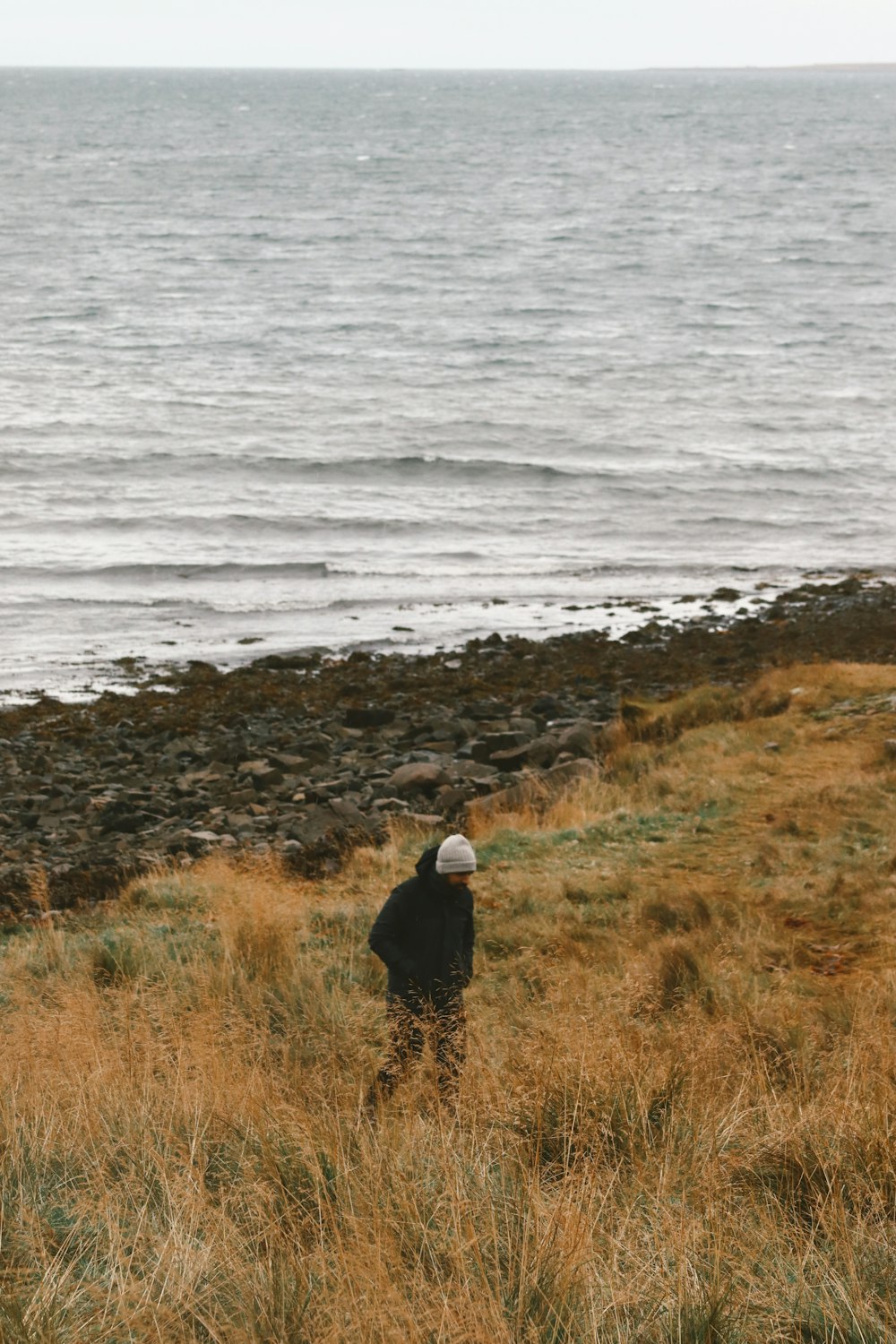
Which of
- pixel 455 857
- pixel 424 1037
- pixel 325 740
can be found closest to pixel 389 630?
pixel 325 740

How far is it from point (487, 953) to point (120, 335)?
42.2 metres

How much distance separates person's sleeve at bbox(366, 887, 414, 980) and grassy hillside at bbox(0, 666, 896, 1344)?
0.49 metres

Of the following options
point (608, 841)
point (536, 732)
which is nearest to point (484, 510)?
point (536, 732)

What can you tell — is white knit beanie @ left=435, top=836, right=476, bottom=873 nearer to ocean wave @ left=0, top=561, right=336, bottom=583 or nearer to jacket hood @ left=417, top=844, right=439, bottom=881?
jacket hood @ left=417, top=844, right=439, bottom=881

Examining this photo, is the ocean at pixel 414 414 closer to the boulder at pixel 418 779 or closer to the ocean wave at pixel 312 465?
the ocean wave at pixel 312 465

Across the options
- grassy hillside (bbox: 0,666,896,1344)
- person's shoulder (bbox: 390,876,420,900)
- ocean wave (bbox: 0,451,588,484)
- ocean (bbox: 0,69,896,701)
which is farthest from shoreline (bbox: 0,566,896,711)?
person's shoulder (bbox: 390,876,420,900)

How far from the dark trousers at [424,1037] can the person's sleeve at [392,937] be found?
0.49 ft

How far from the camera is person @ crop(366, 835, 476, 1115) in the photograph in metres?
5.78

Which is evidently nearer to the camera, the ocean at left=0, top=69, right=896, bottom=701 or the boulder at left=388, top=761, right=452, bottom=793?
the boulder at left=388, top=761, right=452, bottom=793

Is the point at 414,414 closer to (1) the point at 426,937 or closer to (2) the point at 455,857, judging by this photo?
(1) the point at 426,937

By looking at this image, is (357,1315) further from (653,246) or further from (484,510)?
(653,246)

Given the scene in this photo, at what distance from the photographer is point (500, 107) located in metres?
180

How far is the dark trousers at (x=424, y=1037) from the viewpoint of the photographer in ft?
18.3

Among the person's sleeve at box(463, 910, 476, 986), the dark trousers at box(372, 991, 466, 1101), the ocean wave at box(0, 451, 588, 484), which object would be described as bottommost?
the ocean wave at box(0, 451, 588, 484)
